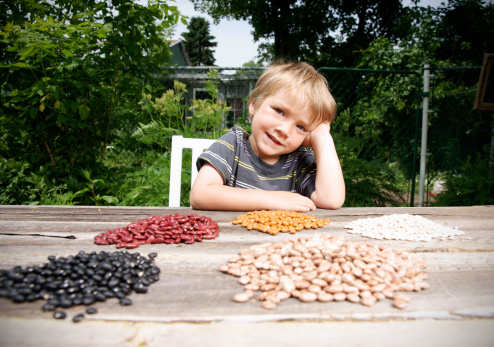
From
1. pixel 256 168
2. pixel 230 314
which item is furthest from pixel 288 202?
pixel 230 314

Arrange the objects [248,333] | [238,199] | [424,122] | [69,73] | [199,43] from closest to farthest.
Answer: [248,333]
[238,199]
[69,73]
[424,122]
[199,43]

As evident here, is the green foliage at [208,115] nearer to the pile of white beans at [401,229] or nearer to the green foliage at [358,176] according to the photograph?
the green foliage at [358,176]

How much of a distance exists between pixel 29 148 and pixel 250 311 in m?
2.83

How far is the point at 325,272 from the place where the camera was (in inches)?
35.0

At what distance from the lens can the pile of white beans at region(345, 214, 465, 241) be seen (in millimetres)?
1288

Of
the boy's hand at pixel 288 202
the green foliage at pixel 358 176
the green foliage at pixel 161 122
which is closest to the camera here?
the boy's hand at pixel 288 202

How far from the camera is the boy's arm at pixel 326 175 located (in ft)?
6.09

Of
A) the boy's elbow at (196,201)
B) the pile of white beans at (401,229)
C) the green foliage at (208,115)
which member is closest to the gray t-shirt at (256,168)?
the boy's elbow at (196,201)

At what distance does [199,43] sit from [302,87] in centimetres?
5815

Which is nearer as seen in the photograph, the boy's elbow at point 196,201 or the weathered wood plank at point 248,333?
the weathered wood plank at point 248,333

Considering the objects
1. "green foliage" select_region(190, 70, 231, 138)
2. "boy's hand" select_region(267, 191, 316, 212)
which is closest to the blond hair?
"boy's hand" select_region(267, 191, 316, 212)

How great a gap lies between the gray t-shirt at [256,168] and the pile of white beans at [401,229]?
1.96 ft

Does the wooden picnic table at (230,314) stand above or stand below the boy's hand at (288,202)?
below

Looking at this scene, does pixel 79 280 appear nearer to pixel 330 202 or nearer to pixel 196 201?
pixel 196 201
